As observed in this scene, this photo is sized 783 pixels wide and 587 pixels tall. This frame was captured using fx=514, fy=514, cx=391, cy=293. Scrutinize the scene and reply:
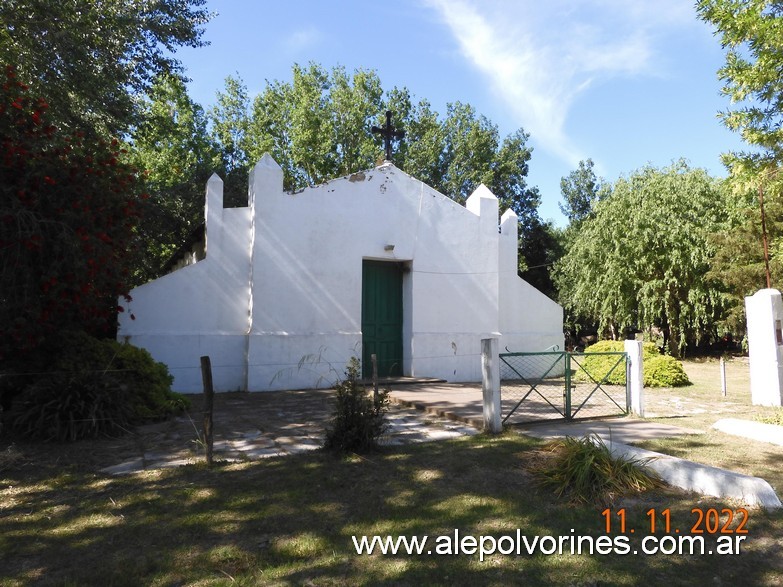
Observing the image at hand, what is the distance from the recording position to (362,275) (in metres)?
12.7

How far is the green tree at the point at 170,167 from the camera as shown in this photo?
1484 centimetres

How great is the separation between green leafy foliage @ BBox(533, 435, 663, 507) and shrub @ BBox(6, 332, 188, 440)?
18.1 feet

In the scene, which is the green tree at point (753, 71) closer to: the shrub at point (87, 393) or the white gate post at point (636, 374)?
the white gate post at point (636, 374)

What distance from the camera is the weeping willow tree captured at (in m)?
20.8

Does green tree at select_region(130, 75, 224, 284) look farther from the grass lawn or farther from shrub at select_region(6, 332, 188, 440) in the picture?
the grass lawn

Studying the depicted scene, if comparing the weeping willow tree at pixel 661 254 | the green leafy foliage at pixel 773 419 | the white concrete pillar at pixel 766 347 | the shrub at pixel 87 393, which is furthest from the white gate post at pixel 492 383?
the weeping willow tree at pixel 661 254

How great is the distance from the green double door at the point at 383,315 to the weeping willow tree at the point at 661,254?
13.1 meters

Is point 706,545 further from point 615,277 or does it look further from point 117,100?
point 615,277

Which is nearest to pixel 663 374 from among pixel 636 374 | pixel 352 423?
pixel 636 374

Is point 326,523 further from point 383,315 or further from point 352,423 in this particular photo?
point 383,315

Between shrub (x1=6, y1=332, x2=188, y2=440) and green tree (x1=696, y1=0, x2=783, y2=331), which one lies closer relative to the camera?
shrub (x1=6, y1=332, x2=188, y2=440)

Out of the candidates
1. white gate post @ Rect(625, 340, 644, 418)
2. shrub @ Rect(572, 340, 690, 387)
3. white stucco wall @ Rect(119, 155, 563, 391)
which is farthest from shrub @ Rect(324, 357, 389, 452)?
shrub @ Rect(572, 340, 690, 387)

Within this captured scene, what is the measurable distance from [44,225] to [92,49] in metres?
4.86

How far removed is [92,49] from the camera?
9.66 metres
